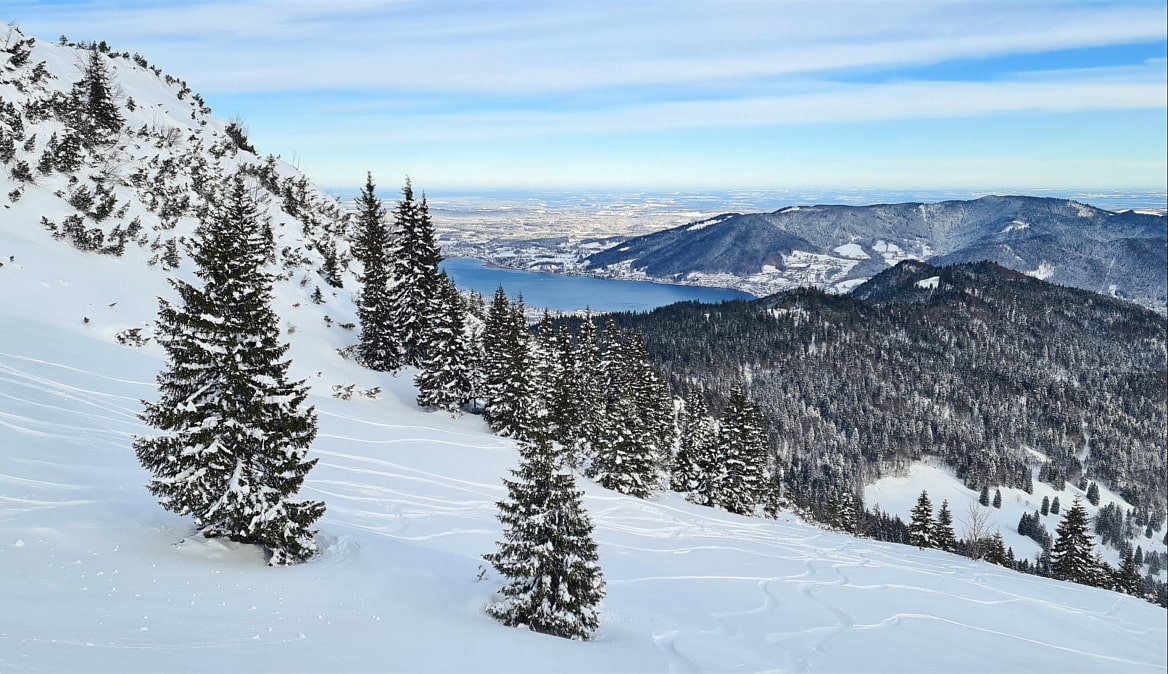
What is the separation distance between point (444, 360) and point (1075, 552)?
187ft

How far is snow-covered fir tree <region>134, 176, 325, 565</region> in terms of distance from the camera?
10.4 m

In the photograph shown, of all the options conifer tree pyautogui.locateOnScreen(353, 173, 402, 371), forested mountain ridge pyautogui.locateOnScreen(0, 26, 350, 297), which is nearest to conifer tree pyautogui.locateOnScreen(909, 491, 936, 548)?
conifer tree pyautogui.locateOnScreen(353, 173, 402, 371)

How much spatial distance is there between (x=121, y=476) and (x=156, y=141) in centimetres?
3421

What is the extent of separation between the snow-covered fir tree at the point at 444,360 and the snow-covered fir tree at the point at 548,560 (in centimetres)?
2251

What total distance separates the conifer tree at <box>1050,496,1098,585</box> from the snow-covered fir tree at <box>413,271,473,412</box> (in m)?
52.5

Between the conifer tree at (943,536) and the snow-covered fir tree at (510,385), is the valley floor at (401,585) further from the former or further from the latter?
the conifer tree at (943,536)

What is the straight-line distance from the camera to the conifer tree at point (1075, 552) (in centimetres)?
5066

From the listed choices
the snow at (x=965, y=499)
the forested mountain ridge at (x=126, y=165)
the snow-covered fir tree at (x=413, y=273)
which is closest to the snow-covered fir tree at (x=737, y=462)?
the snow-covered fir tree at (x=413, y=273)

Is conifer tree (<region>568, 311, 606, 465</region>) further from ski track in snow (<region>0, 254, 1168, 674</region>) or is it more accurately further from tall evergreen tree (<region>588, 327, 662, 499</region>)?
ski track in snow (<region>0, 254, 1168, 674</region>)

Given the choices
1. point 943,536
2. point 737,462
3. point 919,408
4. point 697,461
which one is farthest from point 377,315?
point 919,408

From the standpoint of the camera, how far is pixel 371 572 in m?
12.0

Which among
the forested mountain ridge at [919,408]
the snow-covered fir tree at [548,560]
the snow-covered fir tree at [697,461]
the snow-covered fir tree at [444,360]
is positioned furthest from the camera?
the forested mountain ridge at [919,408]

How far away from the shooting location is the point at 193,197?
35.5 metres

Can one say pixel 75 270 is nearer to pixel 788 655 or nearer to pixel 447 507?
pixel 447 507
